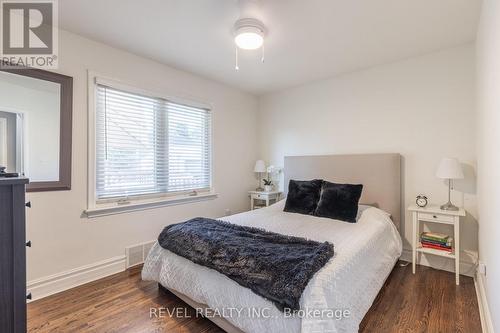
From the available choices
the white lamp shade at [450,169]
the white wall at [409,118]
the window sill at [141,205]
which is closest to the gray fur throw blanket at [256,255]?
the window sill at [141,205]

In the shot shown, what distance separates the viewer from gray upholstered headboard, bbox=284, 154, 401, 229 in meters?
2.94

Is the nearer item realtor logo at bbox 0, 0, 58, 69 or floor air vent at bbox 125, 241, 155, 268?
realtor logo at bbox 0, 0, 58, 69

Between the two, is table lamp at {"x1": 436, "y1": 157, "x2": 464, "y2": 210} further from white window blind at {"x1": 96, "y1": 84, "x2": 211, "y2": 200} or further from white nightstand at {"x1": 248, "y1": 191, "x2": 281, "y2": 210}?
white window blind at {"x1": 96, "y1": 84, "x2": 211, "y2": 200}

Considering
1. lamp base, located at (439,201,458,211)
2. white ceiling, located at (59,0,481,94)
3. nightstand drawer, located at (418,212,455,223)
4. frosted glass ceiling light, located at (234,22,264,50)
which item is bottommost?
nightstand drawer, located at (418,212,455,223)

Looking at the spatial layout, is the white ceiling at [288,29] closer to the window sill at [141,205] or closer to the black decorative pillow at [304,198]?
the black decorative pillow at [304,198]

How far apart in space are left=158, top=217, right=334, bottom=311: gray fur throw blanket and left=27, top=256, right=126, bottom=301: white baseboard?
93 centimetres

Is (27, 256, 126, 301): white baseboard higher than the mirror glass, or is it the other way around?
the mirror glass

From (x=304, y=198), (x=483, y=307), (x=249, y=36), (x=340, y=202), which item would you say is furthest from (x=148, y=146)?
(x=483, y=307)

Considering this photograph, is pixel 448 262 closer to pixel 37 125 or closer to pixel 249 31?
pixel 249 31

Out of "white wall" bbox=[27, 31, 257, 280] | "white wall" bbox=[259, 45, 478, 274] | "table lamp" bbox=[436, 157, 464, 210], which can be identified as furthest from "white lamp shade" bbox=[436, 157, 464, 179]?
"white wall" bbox=[27, 31, 257, 280]

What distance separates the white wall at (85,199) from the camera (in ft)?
7.41

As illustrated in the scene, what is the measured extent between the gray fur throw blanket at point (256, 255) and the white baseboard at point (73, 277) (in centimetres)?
93

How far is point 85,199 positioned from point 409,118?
373 centimetres

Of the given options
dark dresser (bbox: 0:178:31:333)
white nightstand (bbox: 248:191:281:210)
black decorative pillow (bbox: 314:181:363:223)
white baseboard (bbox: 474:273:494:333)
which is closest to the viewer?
dark dresser (bbox: 0:178:31:333)
